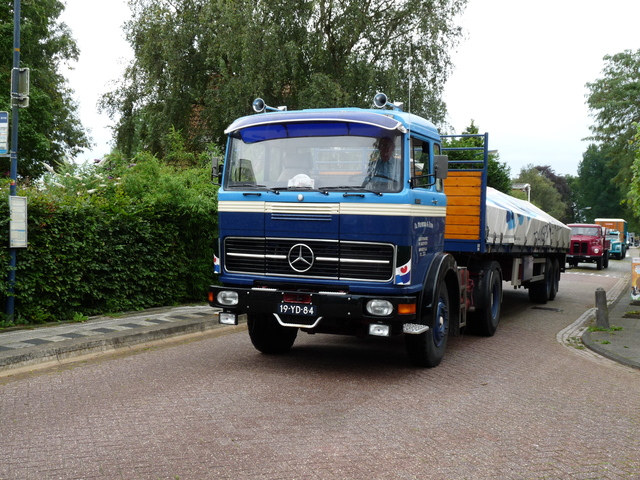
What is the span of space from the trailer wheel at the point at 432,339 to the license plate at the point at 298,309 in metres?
1.20

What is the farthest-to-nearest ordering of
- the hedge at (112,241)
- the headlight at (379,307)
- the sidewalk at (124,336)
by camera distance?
1. the hedge at (112,241)
2. the sidewalk at (124,336)
3. the headlight at (379,307)

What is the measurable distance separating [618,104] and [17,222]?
5252cm

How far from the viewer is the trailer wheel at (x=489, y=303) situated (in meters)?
10.2

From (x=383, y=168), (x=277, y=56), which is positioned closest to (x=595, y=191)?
(x=277, y=56)

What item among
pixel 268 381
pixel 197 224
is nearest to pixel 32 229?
pixel 197 224

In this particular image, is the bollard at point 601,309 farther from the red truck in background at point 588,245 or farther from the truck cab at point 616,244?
the truck cab at point 616,244

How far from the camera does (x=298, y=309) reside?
7012 millimetres

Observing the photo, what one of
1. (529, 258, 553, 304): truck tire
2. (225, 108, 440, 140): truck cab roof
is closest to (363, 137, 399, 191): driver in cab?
(225, 108, 440, 140): truck cab roof

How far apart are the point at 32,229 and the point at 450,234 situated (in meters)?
5.97

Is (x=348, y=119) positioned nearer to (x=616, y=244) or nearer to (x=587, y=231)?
(x=587, y=231)

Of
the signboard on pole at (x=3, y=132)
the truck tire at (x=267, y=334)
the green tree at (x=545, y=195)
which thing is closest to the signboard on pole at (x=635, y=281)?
the truck tire at (x=267, y=334)

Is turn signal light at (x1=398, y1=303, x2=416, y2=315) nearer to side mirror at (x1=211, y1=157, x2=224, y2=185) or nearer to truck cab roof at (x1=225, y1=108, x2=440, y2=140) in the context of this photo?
truck cab roof at (x1=225, y1=108, x2=440, y2=140)

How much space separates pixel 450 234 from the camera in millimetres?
9766

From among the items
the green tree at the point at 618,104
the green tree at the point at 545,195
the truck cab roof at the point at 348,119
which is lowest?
the truck cab roof at the point at 348,119
